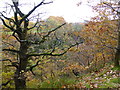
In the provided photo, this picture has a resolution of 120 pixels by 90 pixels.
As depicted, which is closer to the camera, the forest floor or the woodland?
the forest floor

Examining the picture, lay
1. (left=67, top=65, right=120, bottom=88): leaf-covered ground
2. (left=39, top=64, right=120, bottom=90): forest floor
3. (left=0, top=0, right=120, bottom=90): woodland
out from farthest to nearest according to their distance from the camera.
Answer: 1. (left=0, top=0, right=120, bottom=90): woodland
2. (left=67, top=65, right=120, bottom=88): leaf-covered ground
3. (left=39, top=64, right=120, bottom=90): forest floor

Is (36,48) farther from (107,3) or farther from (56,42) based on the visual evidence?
(107,3)

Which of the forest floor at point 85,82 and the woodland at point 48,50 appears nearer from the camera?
the forest floor at point 85,82

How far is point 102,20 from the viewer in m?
9.64

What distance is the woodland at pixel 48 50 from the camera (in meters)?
5.97

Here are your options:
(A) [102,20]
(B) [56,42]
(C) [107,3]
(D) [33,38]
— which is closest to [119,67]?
(A) [102,20]

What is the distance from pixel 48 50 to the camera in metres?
6.57

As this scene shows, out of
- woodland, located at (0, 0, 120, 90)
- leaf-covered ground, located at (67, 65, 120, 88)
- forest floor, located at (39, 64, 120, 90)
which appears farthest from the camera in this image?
woodland, located at (0, 0, 120, 90)

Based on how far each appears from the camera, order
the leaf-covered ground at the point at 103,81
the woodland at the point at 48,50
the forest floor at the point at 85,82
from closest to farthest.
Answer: the forest floor at the point at 85,82, the leaf-covered ground at the point at 103,81, the woodland at the point at 48,50

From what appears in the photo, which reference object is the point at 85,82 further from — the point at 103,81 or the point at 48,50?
the point at 48,50

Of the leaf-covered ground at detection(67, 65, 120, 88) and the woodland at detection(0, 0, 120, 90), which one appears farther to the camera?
the woodland at detection(0, 0, 120, 90)

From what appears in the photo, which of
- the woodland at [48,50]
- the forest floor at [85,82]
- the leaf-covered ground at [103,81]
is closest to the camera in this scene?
the forest floor at [85,82]

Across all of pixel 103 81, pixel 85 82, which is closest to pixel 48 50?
pixel 85 82

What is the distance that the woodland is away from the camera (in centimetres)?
597
